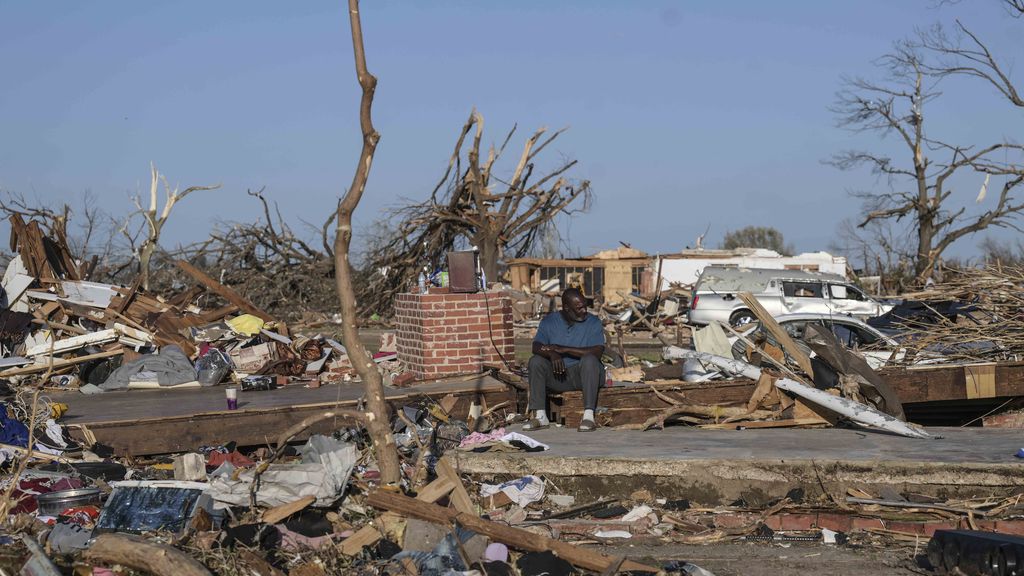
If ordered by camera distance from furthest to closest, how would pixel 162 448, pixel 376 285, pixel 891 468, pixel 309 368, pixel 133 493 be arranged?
pixel 376 285 → pixel 309 368 → pixel 162 448 → pixel 891 468 → pixel 133 493

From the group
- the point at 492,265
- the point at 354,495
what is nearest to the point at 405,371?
the point at 354,495

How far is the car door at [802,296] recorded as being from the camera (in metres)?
24.3

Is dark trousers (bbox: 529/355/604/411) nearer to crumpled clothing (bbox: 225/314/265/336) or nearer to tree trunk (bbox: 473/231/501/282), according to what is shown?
crumpled clothing (bbox: 225/314/265/336)

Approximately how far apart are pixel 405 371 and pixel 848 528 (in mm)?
5744

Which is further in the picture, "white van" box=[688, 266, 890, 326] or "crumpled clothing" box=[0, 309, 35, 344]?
"white van" box=[688, 266, 890, 326]

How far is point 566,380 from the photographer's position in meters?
8.38

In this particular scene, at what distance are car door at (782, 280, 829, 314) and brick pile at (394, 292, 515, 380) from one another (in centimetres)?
1556

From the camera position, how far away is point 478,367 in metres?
10.3

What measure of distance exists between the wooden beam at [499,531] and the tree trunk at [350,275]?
0.27 meters

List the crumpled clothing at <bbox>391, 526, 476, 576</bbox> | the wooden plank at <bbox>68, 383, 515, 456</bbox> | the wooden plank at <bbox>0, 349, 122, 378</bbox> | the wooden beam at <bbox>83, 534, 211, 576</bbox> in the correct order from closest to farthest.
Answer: the wooden beam at <bbox>83, 534, 211, 576</bbox>
the crumpled clothing at <bbox>391, 526, 476, 576</bbox>
the wooden plank at <bbox>68, 383, 515, 456</bbox>
the wooden plank at <bbox>0, 349, 122, 378</bbox>

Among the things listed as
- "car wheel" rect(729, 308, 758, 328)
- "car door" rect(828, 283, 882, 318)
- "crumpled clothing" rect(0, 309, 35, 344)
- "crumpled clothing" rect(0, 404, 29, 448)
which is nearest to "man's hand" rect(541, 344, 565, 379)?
"crumpled clothing" rect(0, 404, 29, 448)

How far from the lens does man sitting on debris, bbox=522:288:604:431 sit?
806cm

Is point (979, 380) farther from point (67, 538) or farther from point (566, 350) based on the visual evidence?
point (67, 538)

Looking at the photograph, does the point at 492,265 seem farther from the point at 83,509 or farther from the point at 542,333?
the point at 83,509
